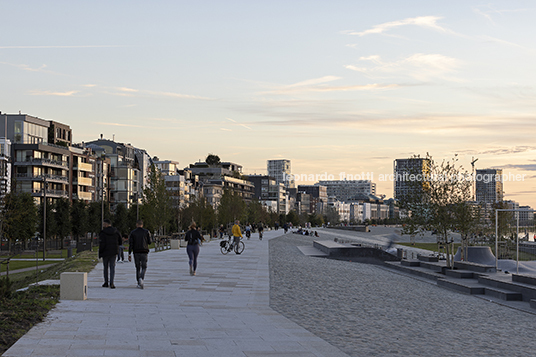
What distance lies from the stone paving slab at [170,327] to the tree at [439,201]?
37.5ft

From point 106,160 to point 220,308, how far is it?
104370 mm

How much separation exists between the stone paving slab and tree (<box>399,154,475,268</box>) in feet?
37.5

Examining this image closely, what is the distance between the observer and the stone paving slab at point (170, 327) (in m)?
8.29

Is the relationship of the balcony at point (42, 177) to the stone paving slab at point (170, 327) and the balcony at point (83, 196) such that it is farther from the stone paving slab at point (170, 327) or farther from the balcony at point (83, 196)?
the stone paving slab at point (170, 327)

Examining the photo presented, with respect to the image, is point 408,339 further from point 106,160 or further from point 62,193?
point 106,160

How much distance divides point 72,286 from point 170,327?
4.18 m

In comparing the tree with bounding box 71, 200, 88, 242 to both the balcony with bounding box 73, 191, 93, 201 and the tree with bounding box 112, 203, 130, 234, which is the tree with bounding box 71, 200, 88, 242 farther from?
the balcony with bounding box 73, 191, 93, 201

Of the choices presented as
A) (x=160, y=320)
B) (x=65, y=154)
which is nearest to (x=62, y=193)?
(x=65, y=154)

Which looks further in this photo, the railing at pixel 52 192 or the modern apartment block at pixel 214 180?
the modern apartment block at pixel 214 180

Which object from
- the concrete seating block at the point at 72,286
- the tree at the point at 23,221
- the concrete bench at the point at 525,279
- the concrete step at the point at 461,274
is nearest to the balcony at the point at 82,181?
the tree at the point at 23,221

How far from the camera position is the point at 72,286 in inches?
527

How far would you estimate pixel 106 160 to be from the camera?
370 feet

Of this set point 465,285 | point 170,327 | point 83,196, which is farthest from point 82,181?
point 170,327

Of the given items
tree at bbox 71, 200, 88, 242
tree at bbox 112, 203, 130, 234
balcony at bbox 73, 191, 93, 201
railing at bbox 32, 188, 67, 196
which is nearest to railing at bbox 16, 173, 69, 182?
railing at bbox 32, 188, 67, 196
